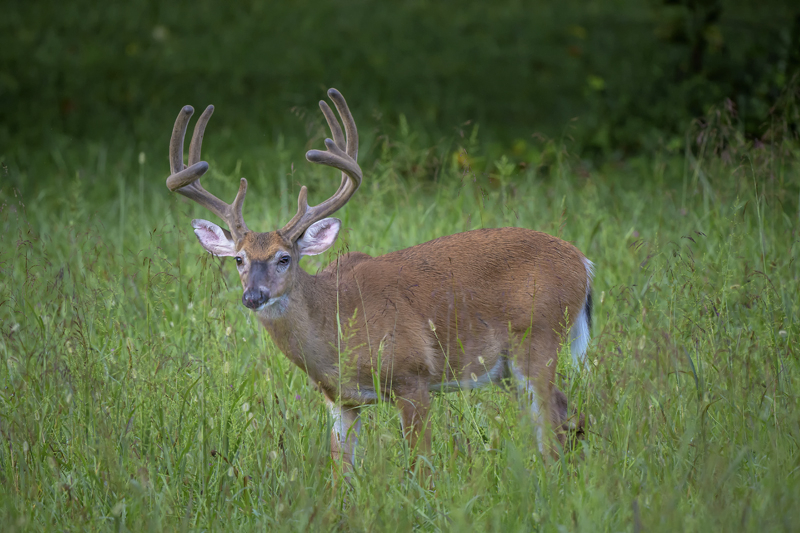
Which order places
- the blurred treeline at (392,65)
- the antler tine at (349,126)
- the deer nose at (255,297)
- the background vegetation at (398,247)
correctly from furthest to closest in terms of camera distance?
the blurred treeline at (392,65), the antler tine at (349,126), the deer nose at (255,297), the background vegetation at (398,247)

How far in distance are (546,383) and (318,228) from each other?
1.29m

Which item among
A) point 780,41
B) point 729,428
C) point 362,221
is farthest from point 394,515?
point 780,41

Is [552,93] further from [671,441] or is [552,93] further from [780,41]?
[671,441]

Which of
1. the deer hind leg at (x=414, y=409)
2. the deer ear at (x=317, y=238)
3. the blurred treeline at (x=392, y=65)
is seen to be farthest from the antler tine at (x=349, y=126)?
the blurred treeline at (x=392, y=65)

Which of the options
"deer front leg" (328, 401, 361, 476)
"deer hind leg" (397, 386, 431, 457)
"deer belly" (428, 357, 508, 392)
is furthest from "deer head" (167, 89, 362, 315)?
"deer belly" (428, 357, 508, 392)

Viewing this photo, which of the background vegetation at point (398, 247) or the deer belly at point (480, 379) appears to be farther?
the deer belly at point (480, 379)

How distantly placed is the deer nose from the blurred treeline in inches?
212

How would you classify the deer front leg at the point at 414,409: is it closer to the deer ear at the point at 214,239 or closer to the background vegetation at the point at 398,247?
the background vegetation at the point at 398,247

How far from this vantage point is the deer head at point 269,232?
3807 millimetres

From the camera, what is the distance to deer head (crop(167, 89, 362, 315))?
3.81 metres

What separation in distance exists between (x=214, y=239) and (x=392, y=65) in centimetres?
805

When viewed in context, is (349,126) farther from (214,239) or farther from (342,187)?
(214,239)

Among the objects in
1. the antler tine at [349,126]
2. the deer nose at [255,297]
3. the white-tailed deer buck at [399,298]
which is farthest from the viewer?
the antler tine at [349,126]

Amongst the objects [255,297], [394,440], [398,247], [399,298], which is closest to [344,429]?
[399,298]
